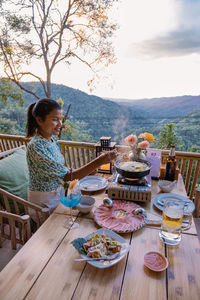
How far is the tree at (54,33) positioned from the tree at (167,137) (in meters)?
2.35

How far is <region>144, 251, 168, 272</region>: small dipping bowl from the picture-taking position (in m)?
0.85

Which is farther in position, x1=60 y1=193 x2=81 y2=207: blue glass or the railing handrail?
the railing handrail

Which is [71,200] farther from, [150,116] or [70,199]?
[150,116]

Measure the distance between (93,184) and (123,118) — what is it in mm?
4627

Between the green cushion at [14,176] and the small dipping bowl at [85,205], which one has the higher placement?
the small dipping bowl at [85,205]

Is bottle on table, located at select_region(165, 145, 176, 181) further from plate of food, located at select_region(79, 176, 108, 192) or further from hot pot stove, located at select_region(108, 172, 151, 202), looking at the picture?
plate of food, located at select_region(79, 176, 108, 192)

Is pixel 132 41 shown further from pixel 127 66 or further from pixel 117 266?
pixel 117 266

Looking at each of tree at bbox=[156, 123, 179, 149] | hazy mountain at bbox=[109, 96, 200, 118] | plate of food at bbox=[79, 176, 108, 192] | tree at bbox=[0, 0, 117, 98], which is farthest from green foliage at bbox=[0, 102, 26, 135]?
plate of food at bbox=[79, 176, 108, 192]

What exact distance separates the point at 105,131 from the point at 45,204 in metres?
4.35

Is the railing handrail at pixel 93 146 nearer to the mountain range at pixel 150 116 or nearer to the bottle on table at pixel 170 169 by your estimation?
the bottle on table at pixel 170 169

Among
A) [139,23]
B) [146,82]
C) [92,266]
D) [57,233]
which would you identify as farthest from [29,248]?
[146,82]

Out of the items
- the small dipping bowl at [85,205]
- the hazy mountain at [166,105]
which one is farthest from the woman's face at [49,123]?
the hazy mountain at [166,105]

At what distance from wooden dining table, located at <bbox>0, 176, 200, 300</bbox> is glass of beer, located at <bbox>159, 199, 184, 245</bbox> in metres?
0.03

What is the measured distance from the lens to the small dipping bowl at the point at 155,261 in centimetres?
85
